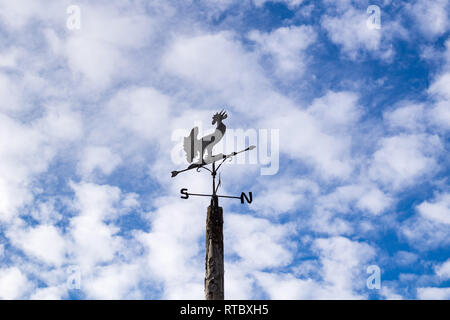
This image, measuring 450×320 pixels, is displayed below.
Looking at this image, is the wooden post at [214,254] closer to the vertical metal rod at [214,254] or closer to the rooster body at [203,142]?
the vertical metal rod at [214,254]

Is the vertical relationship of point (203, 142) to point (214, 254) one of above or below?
above

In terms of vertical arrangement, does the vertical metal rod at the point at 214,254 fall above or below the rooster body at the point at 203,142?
below

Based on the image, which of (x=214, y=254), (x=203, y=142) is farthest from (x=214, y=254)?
(x=203, y=142)

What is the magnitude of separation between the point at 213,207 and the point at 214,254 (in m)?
0.83

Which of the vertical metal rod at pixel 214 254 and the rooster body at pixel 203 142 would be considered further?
the rooster body at pixel 203 142

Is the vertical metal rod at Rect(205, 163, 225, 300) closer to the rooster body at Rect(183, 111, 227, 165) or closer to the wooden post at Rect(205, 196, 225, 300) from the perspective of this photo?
the wooden post at Rect(205, 196, 225, 300)

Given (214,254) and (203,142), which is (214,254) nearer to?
(214,254)

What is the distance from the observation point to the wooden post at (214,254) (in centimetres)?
715

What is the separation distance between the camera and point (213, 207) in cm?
789

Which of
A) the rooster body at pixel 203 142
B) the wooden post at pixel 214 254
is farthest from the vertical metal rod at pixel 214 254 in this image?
the rooster body at pixel 203 142

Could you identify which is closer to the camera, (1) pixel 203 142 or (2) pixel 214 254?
(2) pixel 214 254
